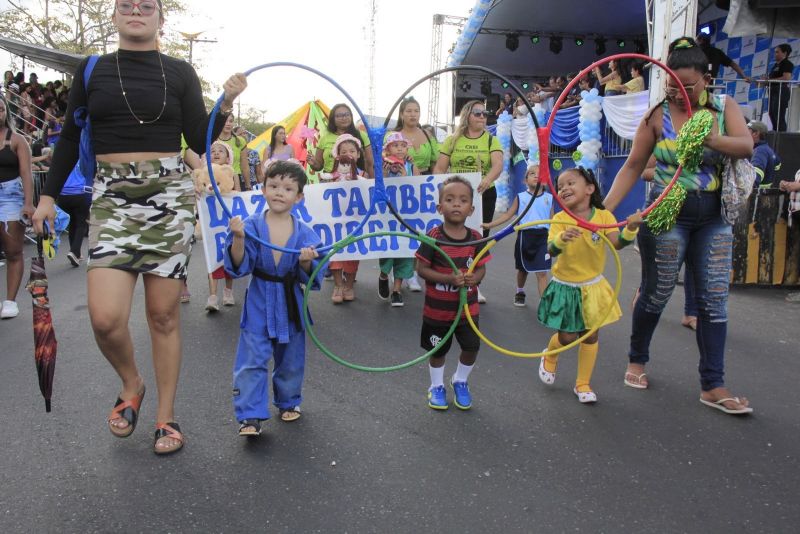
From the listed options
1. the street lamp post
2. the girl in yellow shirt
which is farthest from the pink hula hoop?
the street lamp post

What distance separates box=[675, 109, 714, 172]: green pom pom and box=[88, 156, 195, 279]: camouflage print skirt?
278 centimetres

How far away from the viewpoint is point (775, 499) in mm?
2797

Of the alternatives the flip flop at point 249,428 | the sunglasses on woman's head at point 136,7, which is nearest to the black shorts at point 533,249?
the flip flop at point 249,428

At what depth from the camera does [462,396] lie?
152 inches

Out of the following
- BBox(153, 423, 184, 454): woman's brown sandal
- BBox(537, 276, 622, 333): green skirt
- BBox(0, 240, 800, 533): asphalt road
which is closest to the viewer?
BBox(0, 240, 800, 533): asphalt road

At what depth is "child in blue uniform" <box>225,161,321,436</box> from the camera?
3.34m

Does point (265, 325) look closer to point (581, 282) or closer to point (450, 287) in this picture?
point (450, 287)

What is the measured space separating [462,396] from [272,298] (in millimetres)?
1318

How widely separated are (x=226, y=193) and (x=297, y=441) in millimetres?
2939

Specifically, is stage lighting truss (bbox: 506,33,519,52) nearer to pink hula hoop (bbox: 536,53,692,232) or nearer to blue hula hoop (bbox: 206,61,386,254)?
pink hula hoop (bbox: 536,53,692,232)

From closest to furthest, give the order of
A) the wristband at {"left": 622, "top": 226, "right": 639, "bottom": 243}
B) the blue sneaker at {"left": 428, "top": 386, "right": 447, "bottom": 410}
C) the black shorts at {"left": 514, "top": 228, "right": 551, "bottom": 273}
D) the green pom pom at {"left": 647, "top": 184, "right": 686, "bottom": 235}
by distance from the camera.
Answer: the wristband at {"left": 622, "top": 226, "right": 639, "bottom": 243} < the green pom pom at {"left": 647, "top": 184, "right": 686, "bottom": 235} < the blue sneaker at {"left": 428, "top": 386, "right": 447, "bottom": 410} < the black shorts at {"left": 514, "top": 228, "right": 551, "bottom": 273}

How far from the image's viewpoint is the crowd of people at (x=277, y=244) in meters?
3.06

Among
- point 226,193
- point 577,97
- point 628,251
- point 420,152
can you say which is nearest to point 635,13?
point 577,97

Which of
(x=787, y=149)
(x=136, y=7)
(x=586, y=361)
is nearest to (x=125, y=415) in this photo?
(x=136, y=7)
